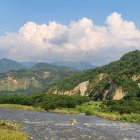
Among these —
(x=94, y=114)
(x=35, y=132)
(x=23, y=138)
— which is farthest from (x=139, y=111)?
(x=23, y=138)

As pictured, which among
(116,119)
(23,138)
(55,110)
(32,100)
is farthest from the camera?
(32,100)

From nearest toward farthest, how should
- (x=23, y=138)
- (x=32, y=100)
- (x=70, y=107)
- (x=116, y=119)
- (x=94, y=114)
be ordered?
(x=23, y=138), (x=116, y=119), (x=94, y=114), (x=70, y=107), (x=32, y=100)

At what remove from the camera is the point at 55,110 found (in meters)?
162

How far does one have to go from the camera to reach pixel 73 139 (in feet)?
232

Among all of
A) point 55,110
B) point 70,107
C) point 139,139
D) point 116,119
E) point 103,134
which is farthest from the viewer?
point 70,107

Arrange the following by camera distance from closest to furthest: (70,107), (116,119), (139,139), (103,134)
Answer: (139,139)
(103,134)
(116,119)
(70,107)

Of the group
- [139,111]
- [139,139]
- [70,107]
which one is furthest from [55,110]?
[139,139]

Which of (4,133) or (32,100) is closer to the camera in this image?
(4,133)

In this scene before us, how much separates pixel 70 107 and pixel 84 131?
9162 cm

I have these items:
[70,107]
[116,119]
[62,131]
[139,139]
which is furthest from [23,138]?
[70,107]

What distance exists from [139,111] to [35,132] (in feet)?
249

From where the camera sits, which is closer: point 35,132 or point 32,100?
point 35,132

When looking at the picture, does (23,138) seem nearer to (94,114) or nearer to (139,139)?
(139,139)

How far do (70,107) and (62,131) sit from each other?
93.5 meters
